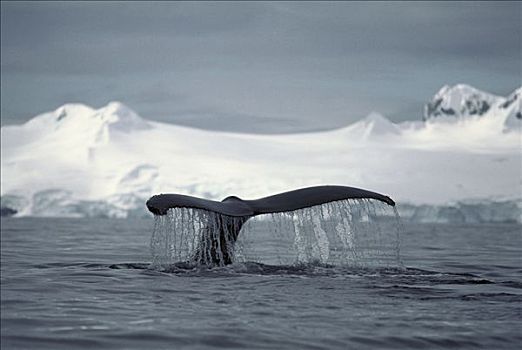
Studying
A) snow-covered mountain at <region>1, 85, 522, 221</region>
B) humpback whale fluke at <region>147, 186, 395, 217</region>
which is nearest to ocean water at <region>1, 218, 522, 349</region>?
humpback whale fluke at <region>147, 186, 395, 217</region>

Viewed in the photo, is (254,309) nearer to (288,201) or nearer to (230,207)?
(230,207)

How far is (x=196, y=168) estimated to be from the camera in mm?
139500

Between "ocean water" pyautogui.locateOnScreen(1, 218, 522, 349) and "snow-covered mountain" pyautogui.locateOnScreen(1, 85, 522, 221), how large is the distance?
89.8 m

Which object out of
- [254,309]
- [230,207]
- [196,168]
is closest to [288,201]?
[230,207]

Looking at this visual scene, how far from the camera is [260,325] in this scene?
6102 millimetres

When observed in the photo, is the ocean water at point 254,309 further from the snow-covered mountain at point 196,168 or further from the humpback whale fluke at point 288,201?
the snow-covered mountain at point 196,168

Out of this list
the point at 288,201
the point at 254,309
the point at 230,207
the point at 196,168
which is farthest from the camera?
the point at 196,168

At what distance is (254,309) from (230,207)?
219cm

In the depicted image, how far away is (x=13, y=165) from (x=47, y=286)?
147183 millimetres

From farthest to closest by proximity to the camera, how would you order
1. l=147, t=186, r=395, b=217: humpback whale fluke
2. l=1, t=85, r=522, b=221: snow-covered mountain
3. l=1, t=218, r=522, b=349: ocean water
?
1. l=1, t=85, r=522, b=221: snow-covered mountain
2. l=147, t=186, r=395, b=217: humpback whale fluke
3. l=1, t=218, r=522, b=349: ocean water

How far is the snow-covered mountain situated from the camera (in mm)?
109625

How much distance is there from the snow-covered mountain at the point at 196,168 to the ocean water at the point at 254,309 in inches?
3536

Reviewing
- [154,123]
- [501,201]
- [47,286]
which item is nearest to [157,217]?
[47,286]

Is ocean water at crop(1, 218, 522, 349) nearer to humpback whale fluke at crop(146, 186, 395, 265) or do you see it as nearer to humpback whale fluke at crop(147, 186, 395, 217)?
humpback whale fluke at crop(146, 186, 395, 265)
